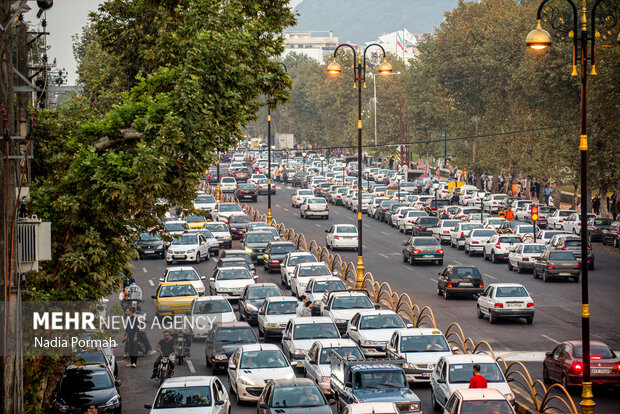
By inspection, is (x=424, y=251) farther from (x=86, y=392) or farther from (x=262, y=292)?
(x=86, y=392)

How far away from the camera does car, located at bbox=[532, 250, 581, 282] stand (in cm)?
4316

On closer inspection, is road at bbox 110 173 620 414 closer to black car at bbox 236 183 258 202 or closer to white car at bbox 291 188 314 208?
white car at bbox 291 188 314 208

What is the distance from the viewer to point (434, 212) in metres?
71.0

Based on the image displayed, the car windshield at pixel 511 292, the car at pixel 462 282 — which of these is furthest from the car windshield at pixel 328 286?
the car windshield at pixel 511 292

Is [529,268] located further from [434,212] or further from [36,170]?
[36,170]

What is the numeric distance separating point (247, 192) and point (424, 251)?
3369 cm

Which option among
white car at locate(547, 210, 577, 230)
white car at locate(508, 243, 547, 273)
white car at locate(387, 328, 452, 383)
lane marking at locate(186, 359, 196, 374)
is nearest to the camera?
white car at locate(387, 328, 452, 383)

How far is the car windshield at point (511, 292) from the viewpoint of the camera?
3341 centimetres

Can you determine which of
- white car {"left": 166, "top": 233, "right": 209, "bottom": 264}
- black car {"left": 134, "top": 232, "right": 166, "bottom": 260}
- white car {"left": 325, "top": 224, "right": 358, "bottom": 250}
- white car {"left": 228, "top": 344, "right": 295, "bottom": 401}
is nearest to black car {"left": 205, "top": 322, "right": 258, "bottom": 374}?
white car {"left": 228, "top": 344, "right": 295, "bottom": 401}

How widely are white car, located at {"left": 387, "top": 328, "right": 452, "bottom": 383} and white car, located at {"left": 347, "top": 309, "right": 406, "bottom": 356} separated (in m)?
1.24

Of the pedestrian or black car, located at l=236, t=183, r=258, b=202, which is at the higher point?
black car, located at l=236, t=183, r=258, b=202

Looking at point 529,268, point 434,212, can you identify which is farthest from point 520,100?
point 529,268

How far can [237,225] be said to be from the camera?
5834cm

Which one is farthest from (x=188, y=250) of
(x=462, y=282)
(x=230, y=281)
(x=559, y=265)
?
(x=559, y=265)
